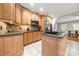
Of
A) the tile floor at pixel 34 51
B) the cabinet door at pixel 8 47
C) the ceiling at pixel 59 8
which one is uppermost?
the ceiling at pixel 59 8

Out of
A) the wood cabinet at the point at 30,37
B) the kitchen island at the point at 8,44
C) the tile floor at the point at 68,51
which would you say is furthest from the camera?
the wood cabinet at the point at 30,37

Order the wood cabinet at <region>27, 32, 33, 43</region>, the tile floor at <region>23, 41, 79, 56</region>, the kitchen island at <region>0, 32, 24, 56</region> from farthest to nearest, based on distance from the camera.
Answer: the wood cabinet at <region>27, 32, 33, 43</region> < the tile floor at <region>23, 41, 79, 56</region> < the kitchen island at <region>0, 32, 24, 56</region>

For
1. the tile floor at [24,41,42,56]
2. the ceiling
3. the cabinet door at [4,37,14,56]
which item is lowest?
the tile floor at [24,41,42,56]

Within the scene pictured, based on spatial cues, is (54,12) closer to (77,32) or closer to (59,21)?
(59,21)

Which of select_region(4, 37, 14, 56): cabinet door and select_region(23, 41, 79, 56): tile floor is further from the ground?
select_region(4, 37, 14, 56): cabinet door

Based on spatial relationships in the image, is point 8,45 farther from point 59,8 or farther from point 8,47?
point 59,8

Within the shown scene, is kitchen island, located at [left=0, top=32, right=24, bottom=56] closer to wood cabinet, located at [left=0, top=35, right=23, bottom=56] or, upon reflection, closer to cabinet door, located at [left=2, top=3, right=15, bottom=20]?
wood cabinet, located at [left=0, top=35, right=23, bottom=56]

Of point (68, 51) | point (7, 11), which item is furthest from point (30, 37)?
point (68, 51)

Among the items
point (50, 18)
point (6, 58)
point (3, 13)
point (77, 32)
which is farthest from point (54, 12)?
point (6, 58)

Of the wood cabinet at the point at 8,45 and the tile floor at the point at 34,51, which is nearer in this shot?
the wood cabinet at the point at 8,45

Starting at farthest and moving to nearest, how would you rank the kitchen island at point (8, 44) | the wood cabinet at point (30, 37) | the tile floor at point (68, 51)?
the wood cabinet at point (30, 37), the tile floor at point (68, 51), the kitchen island at point (8, 44)

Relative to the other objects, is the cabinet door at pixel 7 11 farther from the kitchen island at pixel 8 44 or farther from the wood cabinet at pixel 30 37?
the wood cabinet at pixel 30 37

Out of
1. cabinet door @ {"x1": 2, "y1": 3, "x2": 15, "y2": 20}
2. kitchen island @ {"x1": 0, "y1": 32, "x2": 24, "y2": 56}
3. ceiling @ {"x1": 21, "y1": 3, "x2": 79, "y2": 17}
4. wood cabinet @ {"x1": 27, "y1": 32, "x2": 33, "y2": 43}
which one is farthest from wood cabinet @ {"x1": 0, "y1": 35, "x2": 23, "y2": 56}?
wood cabinet @ {"x1": 27, "y1": 32, "x2": 33, "y2": 43}

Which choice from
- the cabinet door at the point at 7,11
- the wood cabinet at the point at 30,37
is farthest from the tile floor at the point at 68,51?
the wood cabinet at the point at 30,37
